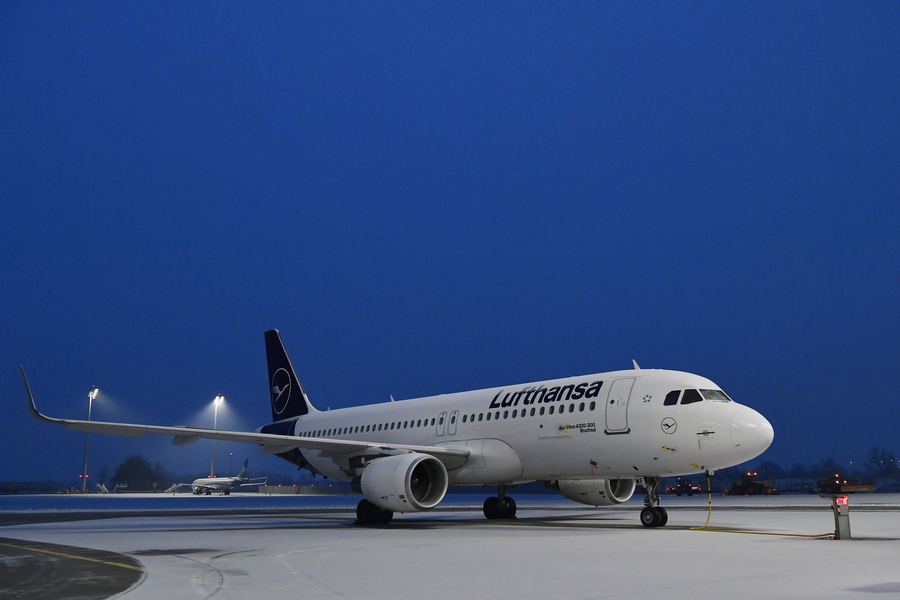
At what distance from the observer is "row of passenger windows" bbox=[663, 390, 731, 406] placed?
717 inches

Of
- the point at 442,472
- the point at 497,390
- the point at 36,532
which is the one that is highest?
the point at 497,390

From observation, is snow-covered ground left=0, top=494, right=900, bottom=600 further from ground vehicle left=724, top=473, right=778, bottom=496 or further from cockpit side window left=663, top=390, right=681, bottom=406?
ground vehicle left=724, top=473, right=778, bottom=496

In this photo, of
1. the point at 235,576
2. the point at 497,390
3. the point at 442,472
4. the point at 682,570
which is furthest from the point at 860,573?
the point at 497,390

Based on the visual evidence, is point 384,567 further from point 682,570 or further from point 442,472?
point 442,472

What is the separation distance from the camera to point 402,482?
64.7 feet

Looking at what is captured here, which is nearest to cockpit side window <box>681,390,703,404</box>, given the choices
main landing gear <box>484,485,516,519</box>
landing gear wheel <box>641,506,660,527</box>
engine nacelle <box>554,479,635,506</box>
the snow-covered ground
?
landing gear wheel <box>641,506,660,527</box>

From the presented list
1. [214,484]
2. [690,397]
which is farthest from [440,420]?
[214,484]

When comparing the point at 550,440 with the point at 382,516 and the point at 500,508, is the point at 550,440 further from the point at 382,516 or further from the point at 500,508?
the point at 382,516

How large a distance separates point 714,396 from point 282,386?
21466 mm

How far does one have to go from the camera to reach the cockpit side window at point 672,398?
18.4 metres

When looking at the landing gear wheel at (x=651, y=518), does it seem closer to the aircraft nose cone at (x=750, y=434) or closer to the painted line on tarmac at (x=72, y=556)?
the aircraft nose cone at (x=750, y=434)

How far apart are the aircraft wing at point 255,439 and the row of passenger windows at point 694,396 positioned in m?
6.57

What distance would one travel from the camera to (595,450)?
19516mm

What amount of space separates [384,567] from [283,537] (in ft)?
23.0
